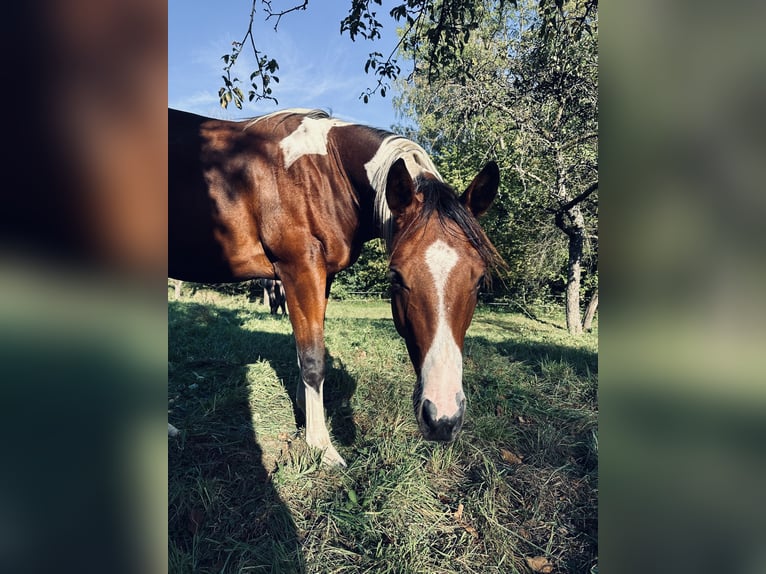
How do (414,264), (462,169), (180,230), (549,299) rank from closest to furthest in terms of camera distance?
1. (414,264)
2. (180,230)
3. (462,169)
4. (549,299)

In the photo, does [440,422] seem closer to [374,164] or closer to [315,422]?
[315,422]

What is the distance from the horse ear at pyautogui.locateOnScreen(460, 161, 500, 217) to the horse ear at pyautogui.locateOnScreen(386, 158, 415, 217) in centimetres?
35

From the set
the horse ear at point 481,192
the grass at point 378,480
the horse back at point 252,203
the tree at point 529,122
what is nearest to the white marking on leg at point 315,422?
the grass at point 378,480

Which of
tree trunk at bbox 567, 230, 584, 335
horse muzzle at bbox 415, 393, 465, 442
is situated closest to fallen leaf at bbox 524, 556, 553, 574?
horse muzzle at bbox 415, 393, 465, 442

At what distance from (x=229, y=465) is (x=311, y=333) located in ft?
3.58

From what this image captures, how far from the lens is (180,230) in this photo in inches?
112

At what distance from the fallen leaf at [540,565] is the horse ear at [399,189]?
2.03 meters

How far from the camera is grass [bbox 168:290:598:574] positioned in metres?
1.93

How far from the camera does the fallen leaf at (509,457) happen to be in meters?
2.83
